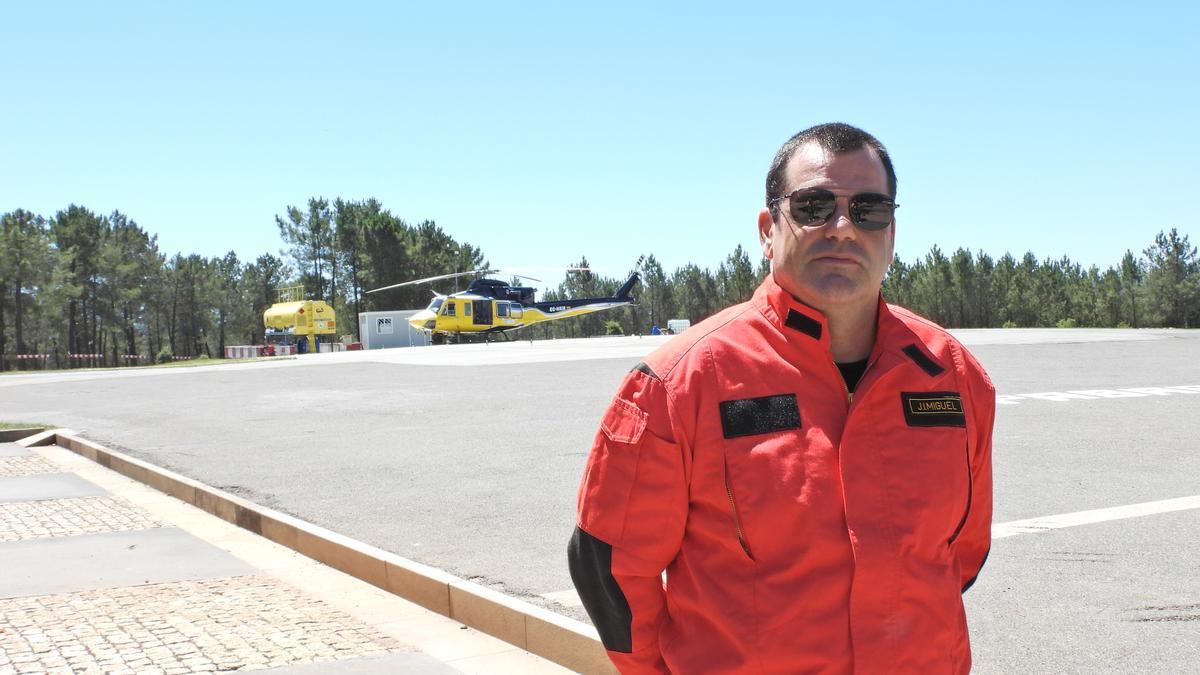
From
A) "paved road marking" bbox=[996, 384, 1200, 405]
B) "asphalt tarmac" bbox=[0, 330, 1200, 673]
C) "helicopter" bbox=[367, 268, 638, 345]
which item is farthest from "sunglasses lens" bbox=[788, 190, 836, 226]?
"helicopter" bbox=[367, 268, 638, 345]

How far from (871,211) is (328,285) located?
97.1 metres

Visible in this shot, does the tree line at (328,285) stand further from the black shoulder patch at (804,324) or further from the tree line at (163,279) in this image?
the black shoulder patch at (804,324)

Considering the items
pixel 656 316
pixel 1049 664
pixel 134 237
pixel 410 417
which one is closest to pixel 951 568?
pixel 1049 664

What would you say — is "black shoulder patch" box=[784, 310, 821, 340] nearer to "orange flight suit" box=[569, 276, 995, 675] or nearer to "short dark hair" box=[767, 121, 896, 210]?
"orange flight suit" box=[569, 276, 995, 675]

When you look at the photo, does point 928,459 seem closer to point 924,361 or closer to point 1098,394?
point 924,361

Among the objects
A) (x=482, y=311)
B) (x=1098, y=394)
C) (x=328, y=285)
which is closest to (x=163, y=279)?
(x=328, y=285)

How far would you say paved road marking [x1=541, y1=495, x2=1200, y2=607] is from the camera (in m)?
6.61

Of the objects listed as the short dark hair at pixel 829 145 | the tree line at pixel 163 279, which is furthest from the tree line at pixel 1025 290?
the short dark hair at pixel 829 145

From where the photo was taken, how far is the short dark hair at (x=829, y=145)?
2166mm

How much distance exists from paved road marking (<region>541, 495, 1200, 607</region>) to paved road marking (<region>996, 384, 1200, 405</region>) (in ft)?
23.5

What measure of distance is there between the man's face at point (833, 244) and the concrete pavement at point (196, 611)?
312 centimetres

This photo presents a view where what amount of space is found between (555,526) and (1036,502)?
353 centimetres

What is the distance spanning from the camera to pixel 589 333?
119 m

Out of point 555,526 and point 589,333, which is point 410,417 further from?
point 589,333
